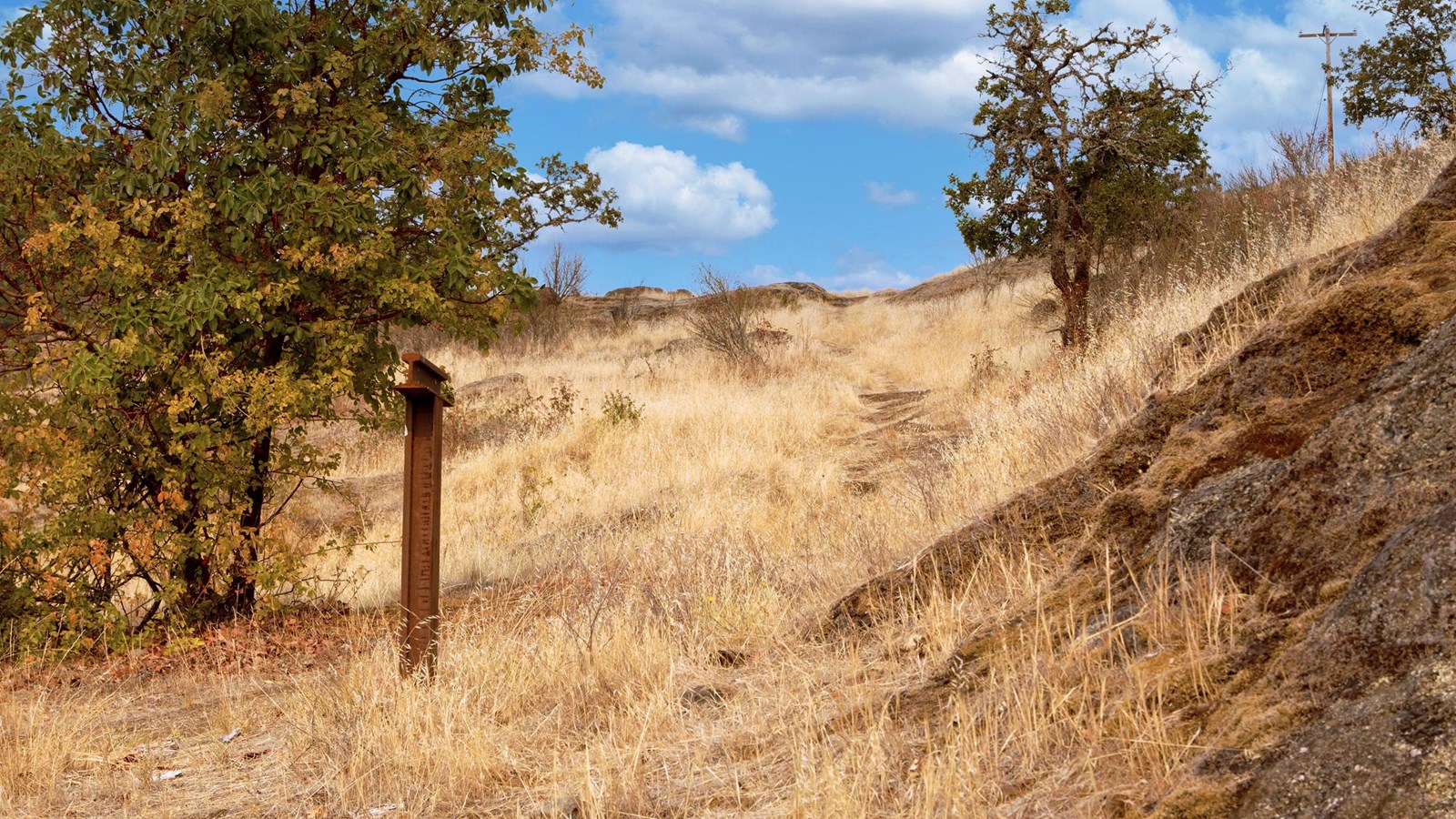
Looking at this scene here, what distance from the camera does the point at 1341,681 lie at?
2.45 m

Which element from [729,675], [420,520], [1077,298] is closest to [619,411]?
[1077,298]

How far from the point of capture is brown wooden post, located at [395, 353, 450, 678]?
5.51 meters

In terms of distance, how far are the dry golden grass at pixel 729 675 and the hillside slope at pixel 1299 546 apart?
0.31 ft

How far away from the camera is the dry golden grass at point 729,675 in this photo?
3098 mm

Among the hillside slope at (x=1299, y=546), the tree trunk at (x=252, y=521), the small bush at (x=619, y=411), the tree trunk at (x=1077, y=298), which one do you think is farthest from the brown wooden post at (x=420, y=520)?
the tree trunk at (x=1077, y=298)

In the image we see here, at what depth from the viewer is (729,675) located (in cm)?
494

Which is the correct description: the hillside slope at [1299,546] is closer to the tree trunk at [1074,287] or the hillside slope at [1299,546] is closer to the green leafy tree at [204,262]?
the green leafy tree at [204,262]

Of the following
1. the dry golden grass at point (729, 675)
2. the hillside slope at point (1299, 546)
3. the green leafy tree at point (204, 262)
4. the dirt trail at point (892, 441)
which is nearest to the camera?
the hillside slope at point (1299, 546)

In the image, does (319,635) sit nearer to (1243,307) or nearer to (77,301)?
(77,301)

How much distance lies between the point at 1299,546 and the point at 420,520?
4.01 metres

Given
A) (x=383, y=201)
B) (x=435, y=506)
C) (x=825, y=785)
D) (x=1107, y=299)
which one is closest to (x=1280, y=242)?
(x=1107, y=299)

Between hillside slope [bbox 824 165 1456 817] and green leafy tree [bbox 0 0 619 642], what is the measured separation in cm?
453

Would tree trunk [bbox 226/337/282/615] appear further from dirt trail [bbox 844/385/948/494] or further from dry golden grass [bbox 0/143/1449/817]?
dirt trail [bbox 844/385/948/494]

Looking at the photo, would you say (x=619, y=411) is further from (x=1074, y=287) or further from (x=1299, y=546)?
(x=1299, y=546)
